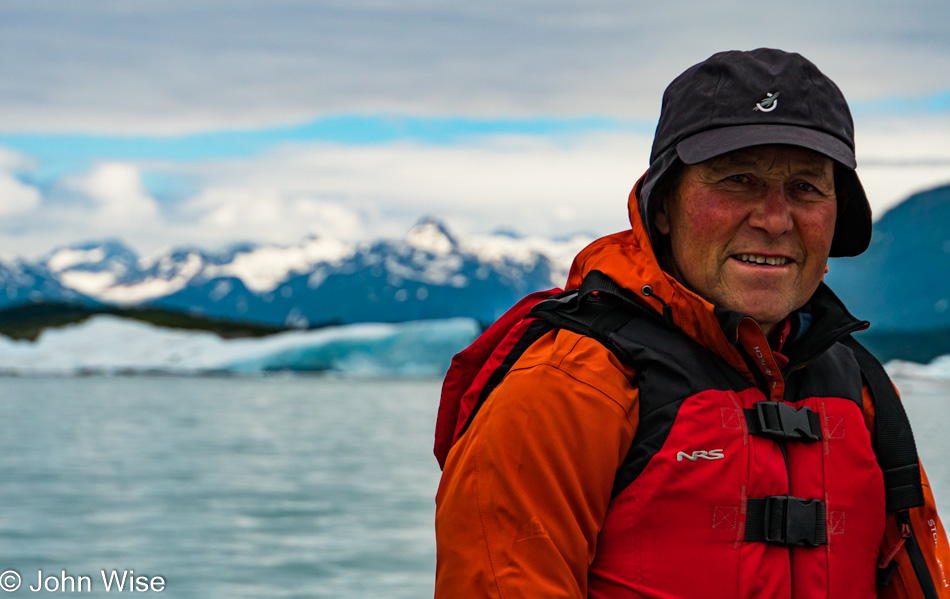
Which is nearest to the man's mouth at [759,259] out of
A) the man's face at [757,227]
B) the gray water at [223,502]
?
the man's face at [757,227]

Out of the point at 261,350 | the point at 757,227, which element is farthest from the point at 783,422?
the point at 261,350

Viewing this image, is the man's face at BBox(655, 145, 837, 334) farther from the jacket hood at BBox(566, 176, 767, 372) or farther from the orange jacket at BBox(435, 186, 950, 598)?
the orange jacket at BBox(435, 186, 950, 598)

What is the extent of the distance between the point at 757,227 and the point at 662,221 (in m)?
0.22

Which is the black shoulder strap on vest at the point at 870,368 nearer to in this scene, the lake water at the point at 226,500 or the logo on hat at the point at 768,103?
the logo on hat at the point at 768,103

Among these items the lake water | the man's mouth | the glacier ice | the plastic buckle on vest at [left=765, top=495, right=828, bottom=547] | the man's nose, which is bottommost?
the lake water

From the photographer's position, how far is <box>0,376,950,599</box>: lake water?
1162 centimetres

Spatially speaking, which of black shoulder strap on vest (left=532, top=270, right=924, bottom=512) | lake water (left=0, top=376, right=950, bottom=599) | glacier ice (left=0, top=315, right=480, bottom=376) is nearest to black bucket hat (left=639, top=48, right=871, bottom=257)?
black shoulder strap on vest (left=532, top=270, right=924, bottom=512)

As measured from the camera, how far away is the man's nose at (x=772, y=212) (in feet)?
6.51

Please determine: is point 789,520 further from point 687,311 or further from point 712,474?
point 687,311

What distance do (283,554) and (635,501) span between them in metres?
11.4

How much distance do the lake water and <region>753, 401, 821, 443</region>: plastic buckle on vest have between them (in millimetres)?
9469

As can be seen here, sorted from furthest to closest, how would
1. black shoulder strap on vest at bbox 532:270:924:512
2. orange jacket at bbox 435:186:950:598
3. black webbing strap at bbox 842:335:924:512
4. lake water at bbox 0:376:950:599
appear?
lake water at bbox 0:376:950:599
black webbing strap at bbox 842:335:924:512
black shoulder strap on vest at bbox 532:270:924:512
orange jacket at bbox 435:186:950:598

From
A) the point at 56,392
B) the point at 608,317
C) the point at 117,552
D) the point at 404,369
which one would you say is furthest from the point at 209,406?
the point at 608,317

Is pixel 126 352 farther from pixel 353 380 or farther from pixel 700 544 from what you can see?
pixel 700 544
